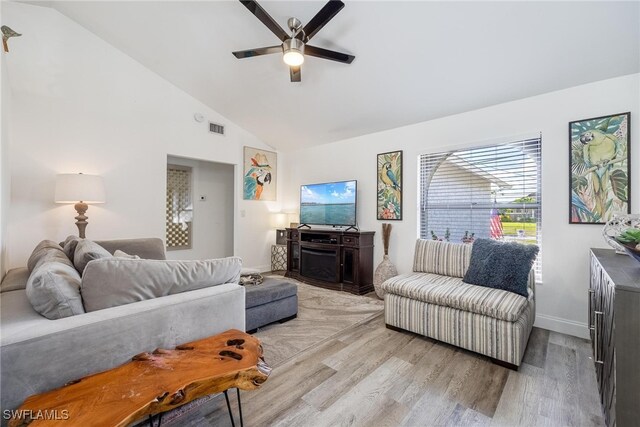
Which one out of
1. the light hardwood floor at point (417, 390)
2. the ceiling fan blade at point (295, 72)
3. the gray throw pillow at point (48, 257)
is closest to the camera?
the light hardwood floor at point (417, 390)

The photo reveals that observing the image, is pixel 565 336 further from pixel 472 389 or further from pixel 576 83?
pixel 576 83

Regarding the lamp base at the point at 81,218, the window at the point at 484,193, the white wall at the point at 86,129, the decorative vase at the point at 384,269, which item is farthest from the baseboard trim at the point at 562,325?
the lamp base at the point at 81,218

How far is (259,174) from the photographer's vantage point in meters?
4.96

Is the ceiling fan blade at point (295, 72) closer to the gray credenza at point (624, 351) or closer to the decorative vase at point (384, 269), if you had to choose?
the decorative vase at point (384, 269)

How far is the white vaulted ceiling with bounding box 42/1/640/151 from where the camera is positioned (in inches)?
82.0

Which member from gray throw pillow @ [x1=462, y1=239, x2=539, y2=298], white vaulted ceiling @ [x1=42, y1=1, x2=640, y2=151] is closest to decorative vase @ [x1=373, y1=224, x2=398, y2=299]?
gray throw pillow @ [x1=462, y1=239, x2=539, y2=298]

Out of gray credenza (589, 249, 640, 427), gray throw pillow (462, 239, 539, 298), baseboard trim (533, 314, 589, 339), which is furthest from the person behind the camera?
baseboard trim (533, 314, 589, 339)

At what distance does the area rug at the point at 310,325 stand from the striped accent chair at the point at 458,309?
19.7 inches

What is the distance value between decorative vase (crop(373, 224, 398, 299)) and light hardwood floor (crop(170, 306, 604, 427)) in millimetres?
1268

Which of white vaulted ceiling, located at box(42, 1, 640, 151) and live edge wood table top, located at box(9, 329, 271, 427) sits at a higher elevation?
white vaulted ceiling, located at box(42, 1, 640, 151)

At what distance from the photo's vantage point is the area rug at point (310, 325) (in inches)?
78.7

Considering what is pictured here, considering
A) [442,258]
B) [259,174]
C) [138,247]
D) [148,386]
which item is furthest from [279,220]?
[148,386]

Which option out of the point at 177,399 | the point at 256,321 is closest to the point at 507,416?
the point at 177,399

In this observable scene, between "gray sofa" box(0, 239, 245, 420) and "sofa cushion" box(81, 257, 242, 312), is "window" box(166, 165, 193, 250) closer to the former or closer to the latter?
"gray sofa" box(0, 239, 245, 420)
